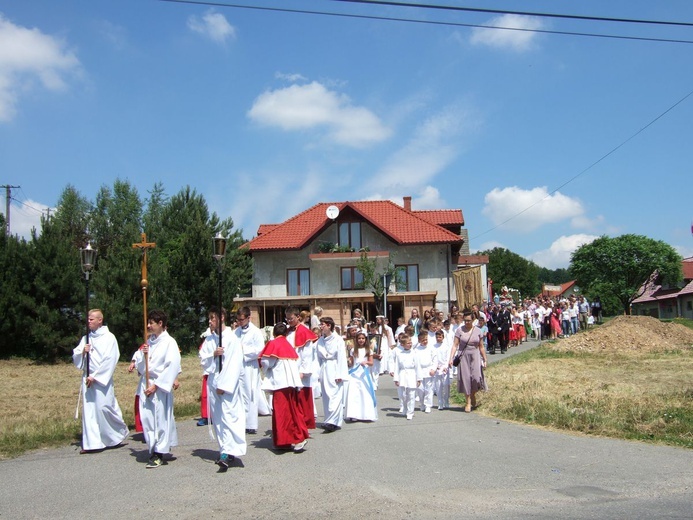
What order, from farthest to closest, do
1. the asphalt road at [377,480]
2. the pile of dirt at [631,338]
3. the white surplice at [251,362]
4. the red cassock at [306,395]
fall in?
the pile of dirt at [631,338]
the white surplice at [251,362]
the red cassock at [306,395]
the asphalt road at [377,480]

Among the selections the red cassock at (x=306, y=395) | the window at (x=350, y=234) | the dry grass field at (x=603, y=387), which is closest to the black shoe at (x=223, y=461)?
the red cassock at (x=306, y=395)

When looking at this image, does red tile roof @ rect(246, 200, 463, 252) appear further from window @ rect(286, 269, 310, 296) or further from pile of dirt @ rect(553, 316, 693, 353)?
pile of dirt @ rect(553, 316, 693, 353)

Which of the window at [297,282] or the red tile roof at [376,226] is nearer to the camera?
the red tile roof at [376,226]

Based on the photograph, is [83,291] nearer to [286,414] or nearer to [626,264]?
[286,414]

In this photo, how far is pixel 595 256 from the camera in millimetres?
63250

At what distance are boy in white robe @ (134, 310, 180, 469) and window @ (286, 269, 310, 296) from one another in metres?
32.7

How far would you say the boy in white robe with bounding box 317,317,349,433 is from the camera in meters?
11.3

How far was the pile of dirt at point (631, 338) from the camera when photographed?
2712 cm

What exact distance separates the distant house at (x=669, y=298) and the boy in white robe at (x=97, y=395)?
6152 cm

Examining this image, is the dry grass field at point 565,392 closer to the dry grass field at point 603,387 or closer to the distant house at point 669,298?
the dry grass field at point 603,387

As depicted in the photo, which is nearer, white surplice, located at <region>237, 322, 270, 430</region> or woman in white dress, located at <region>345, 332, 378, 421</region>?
white surplice, located at <region>237, 322, 270, 430</region>

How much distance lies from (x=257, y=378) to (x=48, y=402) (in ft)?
24.3

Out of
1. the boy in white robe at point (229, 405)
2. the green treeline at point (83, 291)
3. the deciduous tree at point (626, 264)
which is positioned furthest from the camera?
the deciduous tree at point (626, 264)

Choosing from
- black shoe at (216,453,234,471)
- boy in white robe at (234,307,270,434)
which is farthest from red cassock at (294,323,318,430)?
black shoe at (216,453,234,471)
